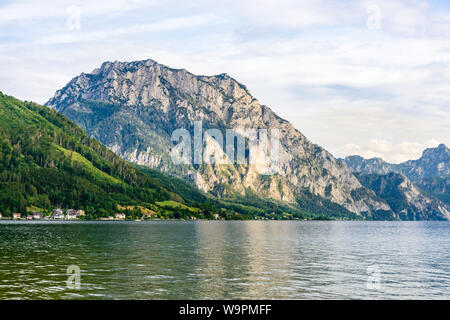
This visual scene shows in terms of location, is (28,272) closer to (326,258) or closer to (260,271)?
(260,271)

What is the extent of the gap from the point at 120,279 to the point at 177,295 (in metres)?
14.3

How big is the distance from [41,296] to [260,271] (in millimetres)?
37574

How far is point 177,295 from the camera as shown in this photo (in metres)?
57.1

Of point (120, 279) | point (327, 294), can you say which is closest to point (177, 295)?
point (120, 279)

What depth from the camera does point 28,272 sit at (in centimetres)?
7281
